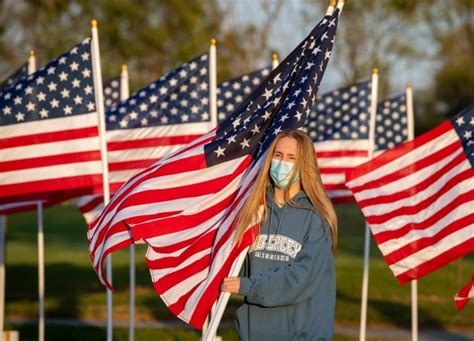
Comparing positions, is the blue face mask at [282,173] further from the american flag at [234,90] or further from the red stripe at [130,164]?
the american flag at [234,90]

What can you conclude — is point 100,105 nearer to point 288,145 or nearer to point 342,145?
point 342,145

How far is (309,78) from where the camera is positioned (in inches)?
292

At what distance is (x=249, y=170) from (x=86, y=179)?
3284mm

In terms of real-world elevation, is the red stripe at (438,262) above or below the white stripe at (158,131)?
below

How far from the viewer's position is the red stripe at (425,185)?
402 inches

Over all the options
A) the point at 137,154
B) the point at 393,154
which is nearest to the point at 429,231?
the point at 393,154

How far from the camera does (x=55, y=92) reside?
1044cm

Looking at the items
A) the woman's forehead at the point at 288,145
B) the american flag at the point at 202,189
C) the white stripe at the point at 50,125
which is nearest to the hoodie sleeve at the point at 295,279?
the woman's forehead at the point at 288,145

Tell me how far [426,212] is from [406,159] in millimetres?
518

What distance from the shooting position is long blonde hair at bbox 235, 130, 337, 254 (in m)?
5.91

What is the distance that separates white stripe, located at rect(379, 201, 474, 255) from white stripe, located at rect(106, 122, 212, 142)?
249 cm

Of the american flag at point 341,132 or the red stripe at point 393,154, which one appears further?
the american flag at point 341,132

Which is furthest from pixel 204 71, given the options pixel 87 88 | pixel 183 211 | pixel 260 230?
pixel 260 230

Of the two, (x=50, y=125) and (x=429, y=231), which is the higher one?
(x=50, y=125)
